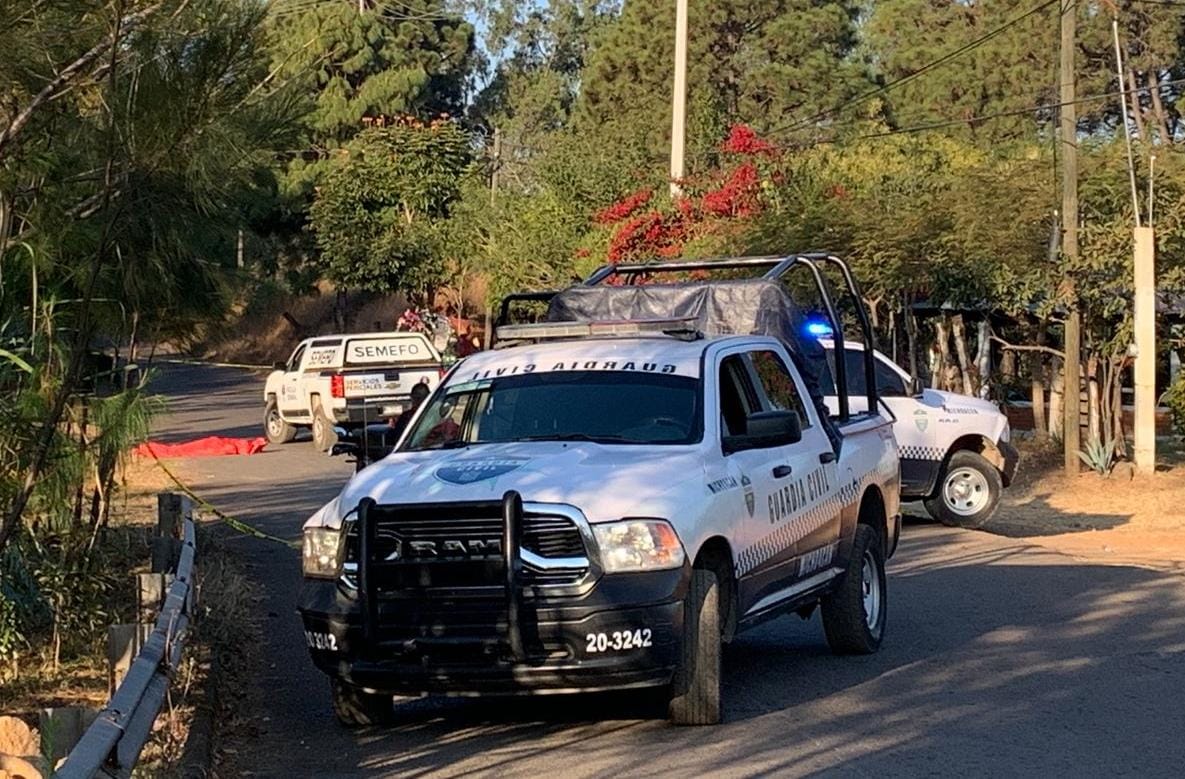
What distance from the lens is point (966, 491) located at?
62.4ft

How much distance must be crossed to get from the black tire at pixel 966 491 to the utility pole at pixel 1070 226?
17.6 ft

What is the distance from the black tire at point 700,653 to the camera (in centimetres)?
823

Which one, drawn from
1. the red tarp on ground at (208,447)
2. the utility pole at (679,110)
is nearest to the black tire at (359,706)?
the red tarp on ground at (208,447)

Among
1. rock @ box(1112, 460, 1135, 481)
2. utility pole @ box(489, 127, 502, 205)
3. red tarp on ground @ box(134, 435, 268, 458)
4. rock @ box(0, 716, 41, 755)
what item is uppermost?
utility pole @ box(489, 127, 502, 205)

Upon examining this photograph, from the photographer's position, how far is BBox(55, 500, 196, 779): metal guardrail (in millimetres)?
4883

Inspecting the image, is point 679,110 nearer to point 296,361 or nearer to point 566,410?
point 296,361

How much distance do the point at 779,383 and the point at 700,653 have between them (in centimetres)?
257

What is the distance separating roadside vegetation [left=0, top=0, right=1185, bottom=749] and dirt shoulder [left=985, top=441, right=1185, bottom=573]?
86 cm

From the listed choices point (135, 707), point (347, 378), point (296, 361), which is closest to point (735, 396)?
point (135, 707)

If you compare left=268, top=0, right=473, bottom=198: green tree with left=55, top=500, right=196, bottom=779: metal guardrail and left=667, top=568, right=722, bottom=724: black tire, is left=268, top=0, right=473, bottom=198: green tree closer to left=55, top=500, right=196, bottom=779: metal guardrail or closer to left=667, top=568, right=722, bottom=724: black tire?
left=667, top=568, right=722, bottom=724: black tire

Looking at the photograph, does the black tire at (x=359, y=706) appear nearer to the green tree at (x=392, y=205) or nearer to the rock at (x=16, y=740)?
the rock at (x=16, y=740)

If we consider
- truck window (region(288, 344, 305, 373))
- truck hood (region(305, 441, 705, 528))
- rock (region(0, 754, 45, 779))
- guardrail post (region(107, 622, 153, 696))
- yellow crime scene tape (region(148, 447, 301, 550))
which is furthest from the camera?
truck window (region(288, 344, 305, 373))

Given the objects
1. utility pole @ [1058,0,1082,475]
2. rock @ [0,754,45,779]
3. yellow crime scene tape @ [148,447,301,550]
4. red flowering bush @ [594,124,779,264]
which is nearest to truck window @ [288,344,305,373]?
red flowering bush @ [594,124,779,264]

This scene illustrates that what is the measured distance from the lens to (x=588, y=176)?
38.5 metres
